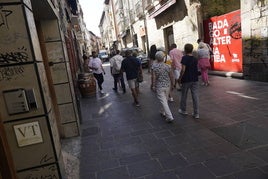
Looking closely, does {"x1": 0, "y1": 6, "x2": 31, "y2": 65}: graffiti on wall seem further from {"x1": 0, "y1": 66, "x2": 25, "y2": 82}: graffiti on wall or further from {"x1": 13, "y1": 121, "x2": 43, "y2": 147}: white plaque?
{"x1": 13, "y1": 121, "x2": 43, "y2": 147}: white plaque

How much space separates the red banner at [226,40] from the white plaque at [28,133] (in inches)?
351

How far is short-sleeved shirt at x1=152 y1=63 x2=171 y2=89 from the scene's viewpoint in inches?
210

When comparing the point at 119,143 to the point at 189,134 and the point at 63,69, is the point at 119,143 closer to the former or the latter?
the point at 189,134

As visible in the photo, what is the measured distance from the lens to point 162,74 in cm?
534

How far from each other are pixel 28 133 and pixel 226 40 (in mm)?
9575

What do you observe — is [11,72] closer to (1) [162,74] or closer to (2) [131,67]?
(1) [162,74]

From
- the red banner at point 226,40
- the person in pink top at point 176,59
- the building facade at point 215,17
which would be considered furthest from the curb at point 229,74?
the person in pink top at point 176,59

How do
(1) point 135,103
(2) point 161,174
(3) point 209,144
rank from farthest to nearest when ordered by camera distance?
1. (1) point 135,103
2. (3) point 209,144
3. (2) point 161,174

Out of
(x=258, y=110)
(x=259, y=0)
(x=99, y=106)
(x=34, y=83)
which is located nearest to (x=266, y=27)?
(x=259, y=0)

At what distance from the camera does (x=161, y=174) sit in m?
3.32

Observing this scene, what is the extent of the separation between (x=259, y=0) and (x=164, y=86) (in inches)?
196

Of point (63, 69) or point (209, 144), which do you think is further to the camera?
point (63, 69)

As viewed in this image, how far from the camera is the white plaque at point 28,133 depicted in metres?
2.25

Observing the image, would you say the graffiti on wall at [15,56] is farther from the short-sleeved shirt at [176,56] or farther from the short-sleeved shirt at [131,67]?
the short-sleeved shirt at [176,56]
